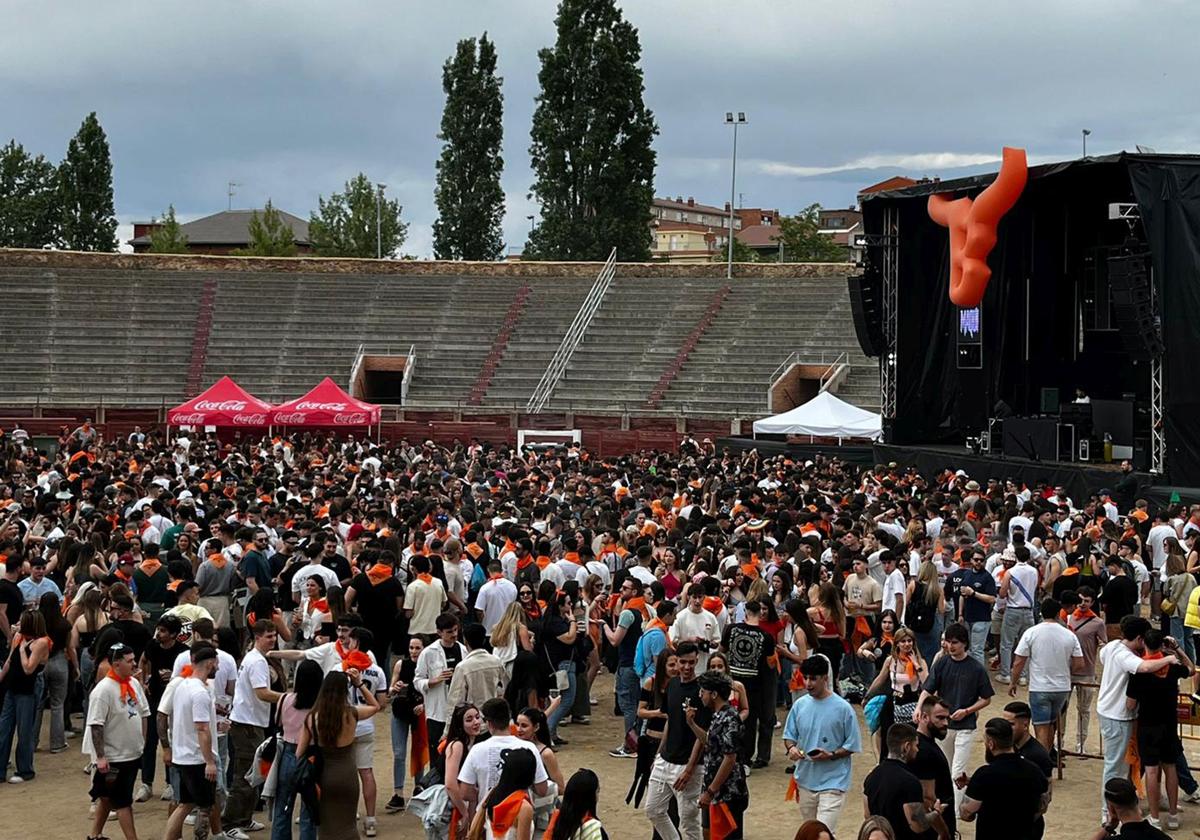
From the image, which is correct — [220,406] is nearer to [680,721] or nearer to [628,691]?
[628,691]

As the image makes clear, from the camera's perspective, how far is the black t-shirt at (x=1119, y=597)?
13.5m

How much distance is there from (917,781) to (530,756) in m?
2.02

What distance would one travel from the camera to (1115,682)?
10523mm

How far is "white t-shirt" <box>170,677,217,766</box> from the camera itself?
9.76 meters

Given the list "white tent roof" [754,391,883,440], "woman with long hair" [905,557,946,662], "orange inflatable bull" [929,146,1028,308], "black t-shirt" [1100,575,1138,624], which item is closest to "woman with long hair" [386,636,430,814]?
"woman with long hair" [905,557,946,662]

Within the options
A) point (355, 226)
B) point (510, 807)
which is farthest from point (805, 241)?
point (510, 807)

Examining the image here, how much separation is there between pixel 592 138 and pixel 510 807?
50739mm

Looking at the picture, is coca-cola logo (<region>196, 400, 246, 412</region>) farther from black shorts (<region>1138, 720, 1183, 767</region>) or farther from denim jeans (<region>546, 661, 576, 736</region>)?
black shorts (<region>1138, 720, 1183, 767</region>)

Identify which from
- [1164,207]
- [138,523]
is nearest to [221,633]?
[138,523]

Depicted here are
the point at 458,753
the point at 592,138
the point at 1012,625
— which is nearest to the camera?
the point at 458,753

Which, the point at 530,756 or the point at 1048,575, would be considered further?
the point at 1048,575

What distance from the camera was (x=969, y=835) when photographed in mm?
10930

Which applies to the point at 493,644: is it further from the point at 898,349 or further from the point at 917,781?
the point at 898,349

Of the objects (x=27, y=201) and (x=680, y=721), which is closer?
(x=680, y=721)
